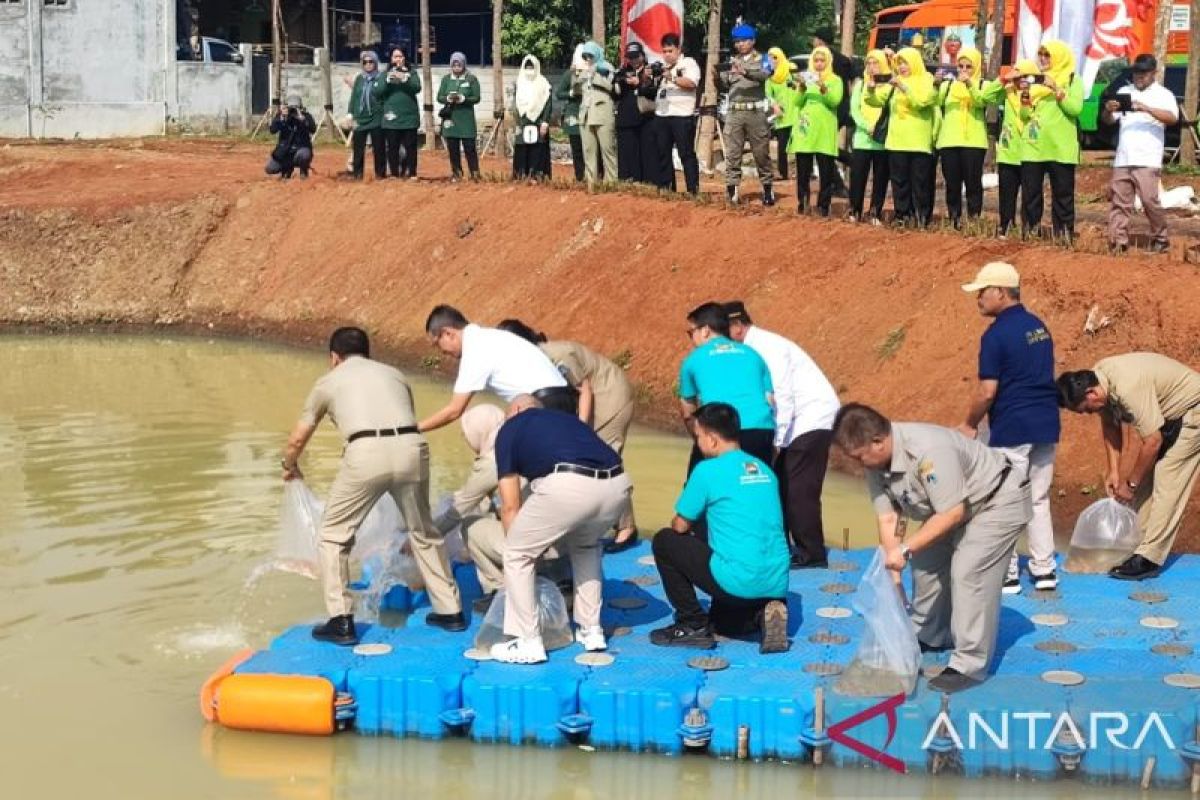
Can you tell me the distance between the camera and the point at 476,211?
23531 mm

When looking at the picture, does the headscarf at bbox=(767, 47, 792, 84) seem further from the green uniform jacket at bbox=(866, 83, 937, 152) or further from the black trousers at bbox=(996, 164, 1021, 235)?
the black trousers at bbox=(996, 164, 1021, 235)

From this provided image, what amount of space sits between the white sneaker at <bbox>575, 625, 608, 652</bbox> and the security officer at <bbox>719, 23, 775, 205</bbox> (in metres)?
10.7

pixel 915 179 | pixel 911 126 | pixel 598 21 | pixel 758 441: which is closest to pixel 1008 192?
pixel 915 179

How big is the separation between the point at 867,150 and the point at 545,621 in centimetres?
1028

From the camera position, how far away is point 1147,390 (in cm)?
1068

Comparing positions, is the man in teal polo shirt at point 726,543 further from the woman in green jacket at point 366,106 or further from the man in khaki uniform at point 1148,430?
the woman in green jacket at point 366,106

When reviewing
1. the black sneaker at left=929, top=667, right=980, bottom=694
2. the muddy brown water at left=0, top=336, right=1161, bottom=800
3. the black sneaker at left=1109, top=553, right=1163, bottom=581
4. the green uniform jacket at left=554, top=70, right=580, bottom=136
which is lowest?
the muddy brown water at left=0, top=336, right=1161, bottom=800

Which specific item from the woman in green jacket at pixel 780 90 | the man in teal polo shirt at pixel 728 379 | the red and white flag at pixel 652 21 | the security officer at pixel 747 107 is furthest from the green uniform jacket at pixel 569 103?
the man in teal polo shirt at pixel 728 379

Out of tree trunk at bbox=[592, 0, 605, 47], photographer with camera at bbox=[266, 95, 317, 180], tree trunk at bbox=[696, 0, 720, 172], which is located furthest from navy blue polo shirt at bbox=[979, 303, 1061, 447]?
tree trunk at bbox=[592, 0, 605, 47]

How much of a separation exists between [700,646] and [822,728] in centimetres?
106

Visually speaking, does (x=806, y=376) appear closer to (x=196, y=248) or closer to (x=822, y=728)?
(x=822, y=728)

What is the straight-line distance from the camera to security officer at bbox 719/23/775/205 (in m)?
19.5

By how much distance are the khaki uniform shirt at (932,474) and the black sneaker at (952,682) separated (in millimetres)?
801

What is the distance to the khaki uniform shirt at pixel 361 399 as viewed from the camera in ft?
32.0
